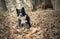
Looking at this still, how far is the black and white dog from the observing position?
2.00m

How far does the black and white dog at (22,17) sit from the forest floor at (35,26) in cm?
6

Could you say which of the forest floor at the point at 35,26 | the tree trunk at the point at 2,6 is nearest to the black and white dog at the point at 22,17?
the forest floor at the point at 35,26

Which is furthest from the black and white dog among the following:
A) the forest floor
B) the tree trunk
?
the tree trunk

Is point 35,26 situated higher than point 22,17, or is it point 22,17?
point 22,17

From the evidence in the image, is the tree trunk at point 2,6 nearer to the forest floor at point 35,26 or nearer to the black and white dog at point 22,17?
the forest floor at point 35,26

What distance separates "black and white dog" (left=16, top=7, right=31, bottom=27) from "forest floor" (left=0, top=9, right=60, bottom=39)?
58 millimetres

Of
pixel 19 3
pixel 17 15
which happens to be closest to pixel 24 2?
pixel 19 3

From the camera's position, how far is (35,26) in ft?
6.82

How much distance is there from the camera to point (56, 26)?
2.10m

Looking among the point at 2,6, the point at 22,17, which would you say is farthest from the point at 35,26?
the point at 2,6

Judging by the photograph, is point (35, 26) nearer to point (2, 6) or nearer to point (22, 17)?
point (22, 17)

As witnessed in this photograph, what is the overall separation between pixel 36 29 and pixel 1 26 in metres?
0.36

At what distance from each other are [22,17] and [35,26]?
16cm

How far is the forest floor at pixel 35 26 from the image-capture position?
1992mm
